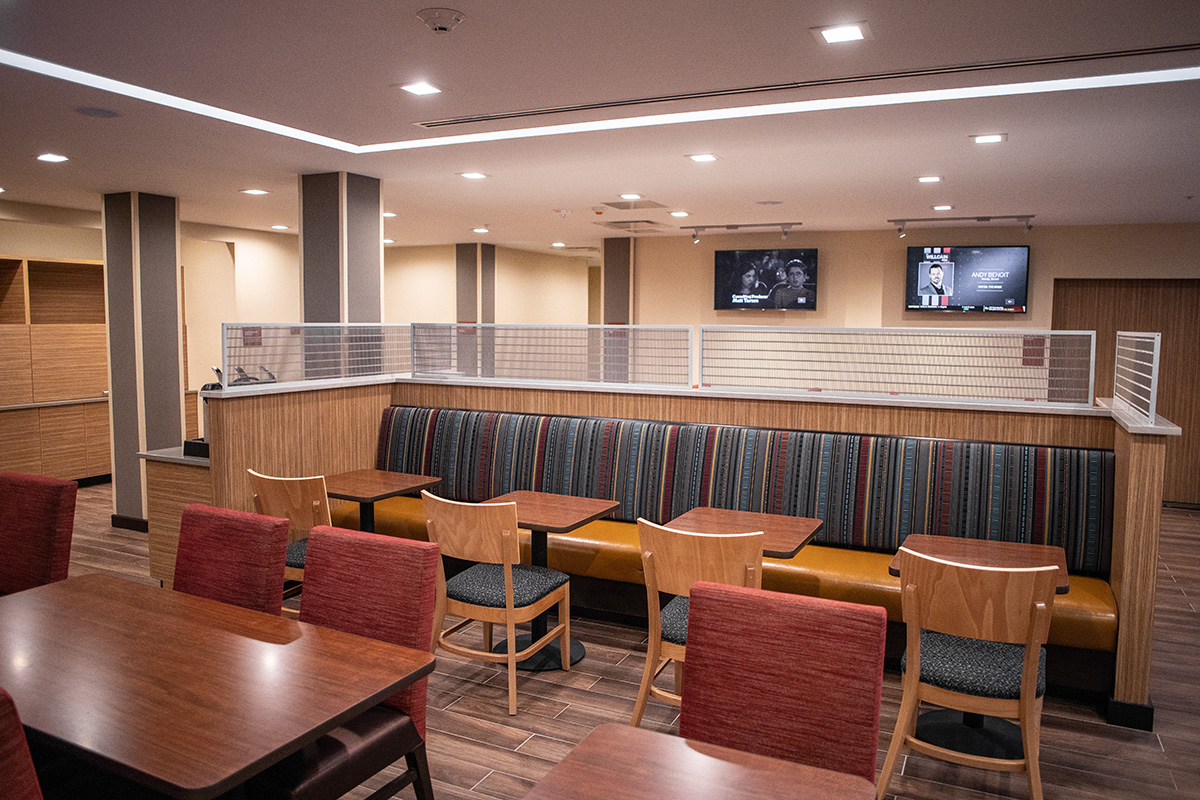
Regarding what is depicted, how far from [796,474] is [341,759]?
275 centimetres

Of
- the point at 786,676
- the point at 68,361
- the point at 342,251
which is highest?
the point at 342,251

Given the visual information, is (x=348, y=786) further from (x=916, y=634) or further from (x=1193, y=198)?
(x=1193, y=198)

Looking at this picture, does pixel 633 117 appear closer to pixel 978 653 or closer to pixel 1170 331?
pixel 978 653

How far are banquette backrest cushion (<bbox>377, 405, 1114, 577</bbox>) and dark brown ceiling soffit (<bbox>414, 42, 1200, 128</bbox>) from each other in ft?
5.42

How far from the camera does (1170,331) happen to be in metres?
7.51

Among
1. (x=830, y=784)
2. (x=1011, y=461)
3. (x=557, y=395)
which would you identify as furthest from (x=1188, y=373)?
(x=830, y=784)

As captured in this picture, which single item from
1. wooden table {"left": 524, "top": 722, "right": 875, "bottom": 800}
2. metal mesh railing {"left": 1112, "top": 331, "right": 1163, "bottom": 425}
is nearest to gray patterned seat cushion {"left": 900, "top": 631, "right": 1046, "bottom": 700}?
metal mesh railing {"left": 1112, "top": 331, "right": 1163, "bottom": 425}

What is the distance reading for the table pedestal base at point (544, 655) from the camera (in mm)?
3588

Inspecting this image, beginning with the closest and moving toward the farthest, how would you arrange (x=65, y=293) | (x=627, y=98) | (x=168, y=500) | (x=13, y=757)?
(x=13, y=757), (x=627, y=98), (x=168, y=500), (x=65, y=293)

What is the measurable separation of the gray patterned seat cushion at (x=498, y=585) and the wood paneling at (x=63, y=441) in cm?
562

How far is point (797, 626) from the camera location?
1663mm

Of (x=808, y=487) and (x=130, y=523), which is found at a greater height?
(x=808, y=487)

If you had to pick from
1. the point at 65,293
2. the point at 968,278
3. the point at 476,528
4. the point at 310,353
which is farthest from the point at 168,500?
the point at 968,278

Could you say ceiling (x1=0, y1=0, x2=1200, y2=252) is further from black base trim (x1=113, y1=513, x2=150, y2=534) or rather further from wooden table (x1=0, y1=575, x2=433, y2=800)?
black base trim (x1=113, y1=513, x2=150, y2=534)
